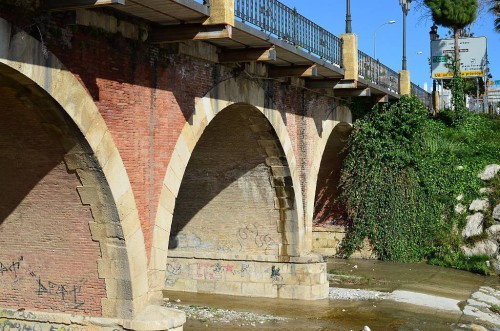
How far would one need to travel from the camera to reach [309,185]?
759 inches

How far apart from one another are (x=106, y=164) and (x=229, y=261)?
962 centimetres

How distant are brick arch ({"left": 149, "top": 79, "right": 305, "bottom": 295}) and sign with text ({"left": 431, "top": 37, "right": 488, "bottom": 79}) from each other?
2068 centimetres

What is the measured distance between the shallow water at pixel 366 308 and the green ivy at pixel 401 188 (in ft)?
6.89

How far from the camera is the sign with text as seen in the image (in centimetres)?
3609

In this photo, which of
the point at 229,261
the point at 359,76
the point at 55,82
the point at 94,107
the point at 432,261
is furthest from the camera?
the point at 432,261

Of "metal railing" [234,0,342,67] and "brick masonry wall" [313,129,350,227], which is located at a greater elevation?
"metal railing" [234,0,342,67]

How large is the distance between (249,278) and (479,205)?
10519mm

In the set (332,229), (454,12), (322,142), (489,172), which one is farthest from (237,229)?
(454,12)

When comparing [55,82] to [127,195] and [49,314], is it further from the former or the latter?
[49,314]

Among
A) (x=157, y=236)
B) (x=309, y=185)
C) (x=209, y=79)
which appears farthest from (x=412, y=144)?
(x=157, y=236)

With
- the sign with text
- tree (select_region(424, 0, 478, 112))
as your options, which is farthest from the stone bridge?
the sign with text

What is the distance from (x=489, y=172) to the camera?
84.3 feet

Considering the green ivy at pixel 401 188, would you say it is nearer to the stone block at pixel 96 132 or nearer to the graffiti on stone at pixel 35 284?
the graffiti on stone at pixel 35 284

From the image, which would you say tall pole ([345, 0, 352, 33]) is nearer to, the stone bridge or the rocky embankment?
the stone bridge
